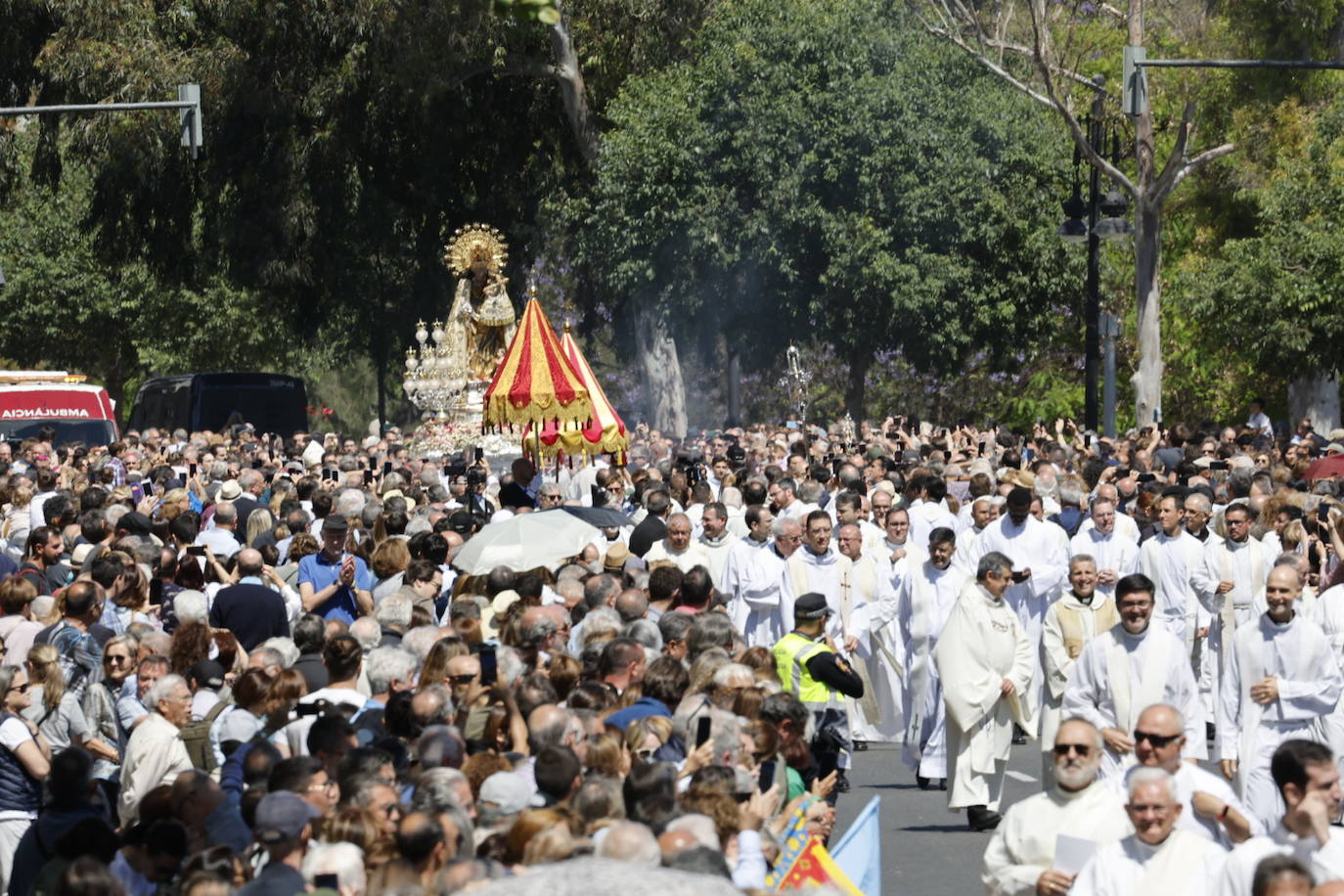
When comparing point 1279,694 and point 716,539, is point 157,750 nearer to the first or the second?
point 1279,694

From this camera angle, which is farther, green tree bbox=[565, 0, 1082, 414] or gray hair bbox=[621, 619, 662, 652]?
green tree bbox=[565, 0, 1082, 414]

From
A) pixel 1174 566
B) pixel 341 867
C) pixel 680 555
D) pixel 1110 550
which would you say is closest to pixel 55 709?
pixel 341 867

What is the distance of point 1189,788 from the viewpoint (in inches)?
297

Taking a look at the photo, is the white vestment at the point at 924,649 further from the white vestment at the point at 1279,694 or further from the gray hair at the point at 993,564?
the white vestment at the point at 1279,694

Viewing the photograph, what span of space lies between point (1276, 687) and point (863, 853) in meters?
3.23

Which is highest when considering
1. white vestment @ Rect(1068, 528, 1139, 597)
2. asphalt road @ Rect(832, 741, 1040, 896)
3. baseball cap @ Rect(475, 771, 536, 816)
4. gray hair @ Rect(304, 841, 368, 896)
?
baseball cap @ Rect(475, 771, 536, 816)

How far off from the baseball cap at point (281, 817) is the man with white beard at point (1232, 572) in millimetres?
9085

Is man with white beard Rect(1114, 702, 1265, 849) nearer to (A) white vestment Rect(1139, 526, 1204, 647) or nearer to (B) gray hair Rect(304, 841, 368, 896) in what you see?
(B) gray hair Rect(304, 841, 368, 896)

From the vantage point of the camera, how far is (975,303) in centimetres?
3619

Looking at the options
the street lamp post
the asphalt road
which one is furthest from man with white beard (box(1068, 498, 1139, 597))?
the street lamp post

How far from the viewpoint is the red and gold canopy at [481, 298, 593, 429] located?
19.8m

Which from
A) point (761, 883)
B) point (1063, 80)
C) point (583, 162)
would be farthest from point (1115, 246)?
point (761, 883)

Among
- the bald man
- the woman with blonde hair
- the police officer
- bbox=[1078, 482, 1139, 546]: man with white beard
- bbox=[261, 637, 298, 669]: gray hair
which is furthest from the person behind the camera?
bbox=[1078, 482, 1139, 546]: man with white beard

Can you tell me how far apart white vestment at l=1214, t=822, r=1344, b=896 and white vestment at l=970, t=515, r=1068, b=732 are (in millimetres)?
8336
